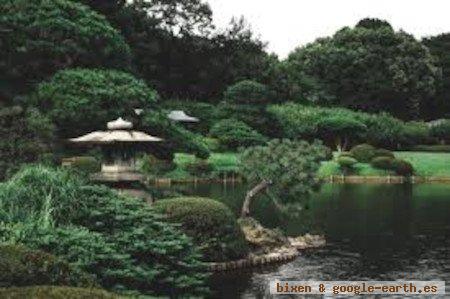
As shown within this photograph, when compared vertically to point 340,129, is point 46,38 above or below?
above

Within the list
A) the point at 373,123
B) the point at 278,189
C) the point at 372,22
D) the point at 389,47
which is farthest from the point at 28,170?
the point at 372,22

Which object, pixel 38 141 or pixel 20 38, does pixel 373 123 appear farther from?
pixel 38 141

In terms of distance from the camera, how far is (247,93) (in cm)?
8081

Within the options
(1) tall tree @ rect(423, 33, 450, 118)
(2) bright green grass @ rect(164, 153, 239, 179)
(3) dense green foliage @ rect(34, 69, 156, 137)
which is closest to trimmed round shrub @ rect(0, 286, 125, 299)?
(3) dense green foliage @ rect(34, 69, 156, 137)

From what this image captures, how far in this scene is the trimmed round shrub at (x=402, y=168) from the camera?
226ft

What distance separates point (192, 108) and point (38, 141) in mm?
57844

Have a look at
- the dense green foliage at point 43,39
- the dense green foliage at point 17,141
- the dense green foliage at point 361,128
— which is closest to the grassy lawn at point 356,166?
the dense green foliage at point 361,128

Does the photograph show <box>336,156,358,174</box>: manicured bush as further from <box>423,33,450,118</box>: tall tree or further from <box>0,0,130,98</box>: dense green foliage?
<box>423,33,450,118</box>: tall tree

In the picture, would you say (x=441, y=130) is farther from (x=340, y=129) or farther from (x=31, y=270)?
(x=31, y=270)

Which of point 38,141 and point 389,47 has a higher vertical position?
point 389,47

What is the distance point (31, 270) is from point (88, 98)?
117 ft

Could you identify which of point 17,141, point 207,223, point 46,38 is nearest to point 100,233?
point 207,223

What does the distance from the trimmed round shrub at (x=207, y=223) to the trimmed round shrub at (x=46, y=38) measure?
A: 28.5m

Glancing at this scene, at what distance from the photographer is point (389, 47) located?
4141 inches
